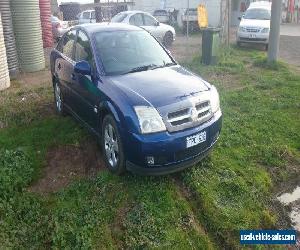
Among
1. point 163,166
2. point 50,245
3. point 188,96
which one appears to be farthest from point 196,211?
point 50,245

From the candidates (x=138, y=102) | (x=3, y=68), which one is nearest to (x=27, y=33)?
(x=3, y=68)

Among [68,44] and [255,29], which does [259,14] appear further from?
[68,44]

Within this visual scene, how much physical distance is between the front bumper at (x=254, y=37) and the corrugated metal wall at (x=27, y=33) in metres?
8.13

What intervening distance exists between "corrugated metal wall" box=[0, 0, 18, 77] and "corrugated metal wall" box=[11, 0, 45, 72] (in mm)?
268

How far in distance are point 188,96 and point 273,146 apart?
1958mm

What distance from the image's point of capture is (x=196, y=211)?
4.08m

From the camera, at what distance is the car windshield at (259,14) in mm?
15711

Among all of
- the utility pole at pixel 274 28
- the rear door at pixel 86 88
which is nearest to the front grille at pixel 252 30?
the utility pole at pixel 274 28

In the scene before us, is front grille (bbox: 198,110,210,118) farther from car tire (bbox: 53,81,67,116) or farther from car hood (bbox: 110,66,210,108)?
car tire (bbox: 53,81,67,116)

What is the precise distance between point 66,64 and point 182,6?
65.5 ft

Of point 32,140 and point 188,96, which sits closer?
point 188,96

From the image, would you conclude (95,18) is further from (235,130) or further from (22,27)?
(235,130)

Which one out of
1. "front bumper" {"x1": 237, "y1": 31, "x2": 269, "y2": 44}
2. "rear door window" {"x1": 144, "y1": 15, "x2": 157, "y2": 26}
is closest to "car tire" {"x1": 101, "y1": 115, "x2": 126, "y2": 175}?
"rear door window" {"x1": 144, "y1": 15, "x2": 157, "y2": 26}

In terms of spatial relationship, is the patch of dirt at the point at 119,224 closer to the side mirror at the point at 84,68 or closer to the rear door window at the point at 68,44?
the side mirror at the point at 84,68
